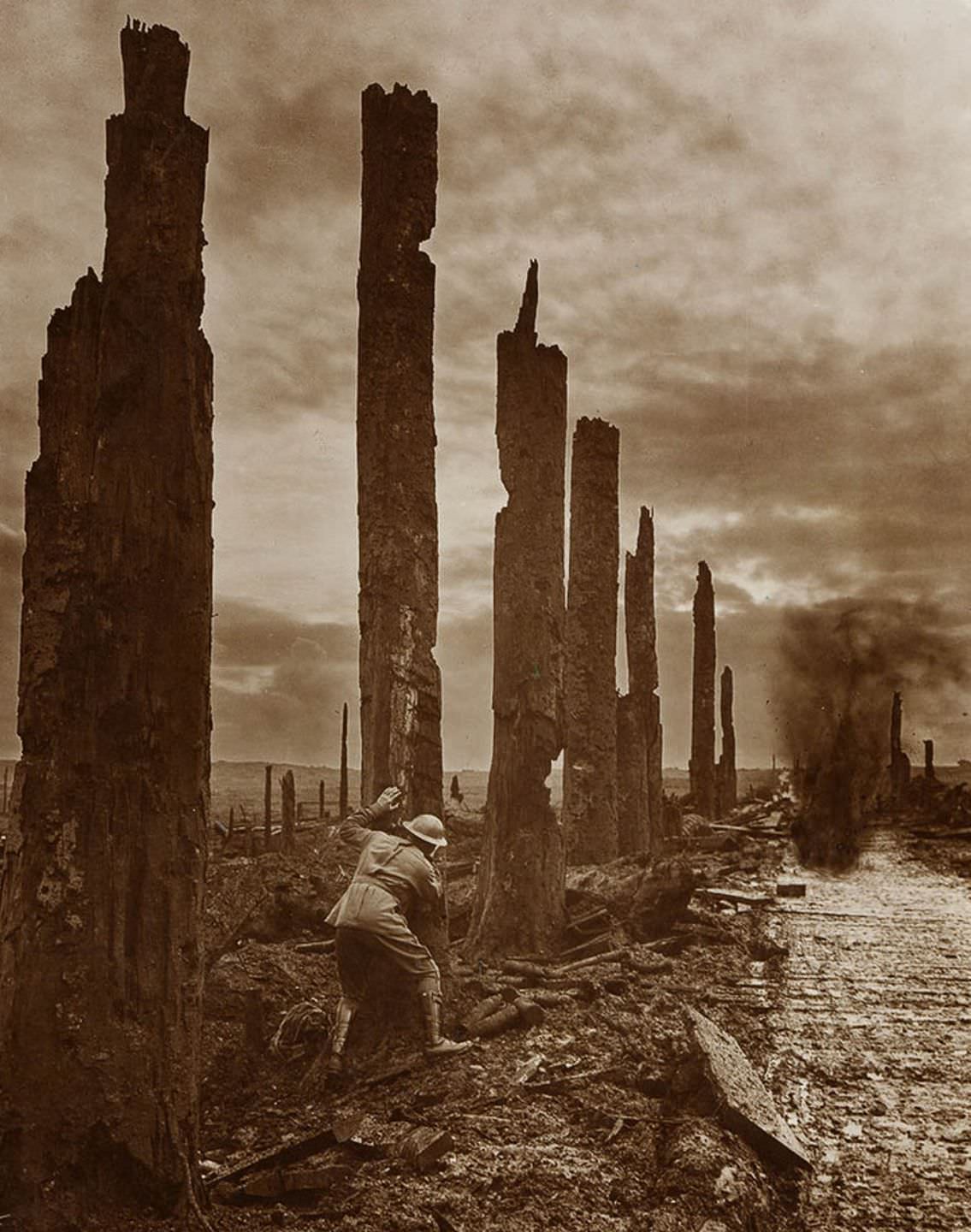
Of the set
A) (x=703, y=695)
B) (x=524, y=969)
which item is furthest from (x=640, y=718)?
(x=703, y=695)

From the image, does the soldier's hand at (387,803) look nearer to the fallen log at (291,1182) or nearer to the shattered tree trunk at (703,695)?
the fallen log at (291,1182)

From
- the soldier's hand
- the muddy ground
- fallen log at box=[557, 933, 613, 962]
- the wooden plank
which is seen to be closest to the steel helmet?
the soldier's hand

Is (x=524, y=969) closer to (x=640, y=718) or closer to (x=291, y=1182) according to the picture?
(x=291, y=1182)

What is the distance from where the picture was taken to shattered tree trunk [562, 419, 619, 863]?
14.5 m

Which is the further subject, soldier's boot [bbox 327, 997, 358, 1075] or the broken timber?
soldier's boot [bbox 327, 997, 358, 1075]

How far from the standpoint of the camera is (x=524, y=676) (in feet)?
34.9

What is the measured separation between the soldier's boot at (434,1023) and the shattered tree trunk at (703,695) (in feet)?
67.7

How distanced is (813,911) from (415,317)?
1003 cm

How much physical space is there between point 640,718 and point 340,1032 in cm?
1152

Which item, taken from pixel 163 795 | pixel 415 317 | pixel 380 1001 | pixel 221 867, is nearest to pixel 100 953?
pixel 163 795

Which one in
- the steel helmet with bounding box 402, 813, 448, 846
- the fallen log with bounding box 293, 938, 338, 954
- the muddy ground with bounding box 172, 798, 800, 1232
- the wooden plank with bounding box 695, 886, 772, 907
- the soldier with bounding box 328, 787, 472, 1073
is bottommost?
the wooden plank with bounding box 695, 886, 772, 907

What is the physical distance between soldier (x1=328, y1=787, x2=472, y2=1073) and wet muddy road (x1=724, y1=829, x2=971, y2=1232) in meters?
2.25

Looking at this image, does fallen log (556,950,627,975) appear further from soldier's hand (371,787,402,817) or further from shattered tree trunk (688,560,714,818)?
shattered tree trunk (688,560,714,818)

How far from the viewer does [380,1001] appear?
7605 millimetres
